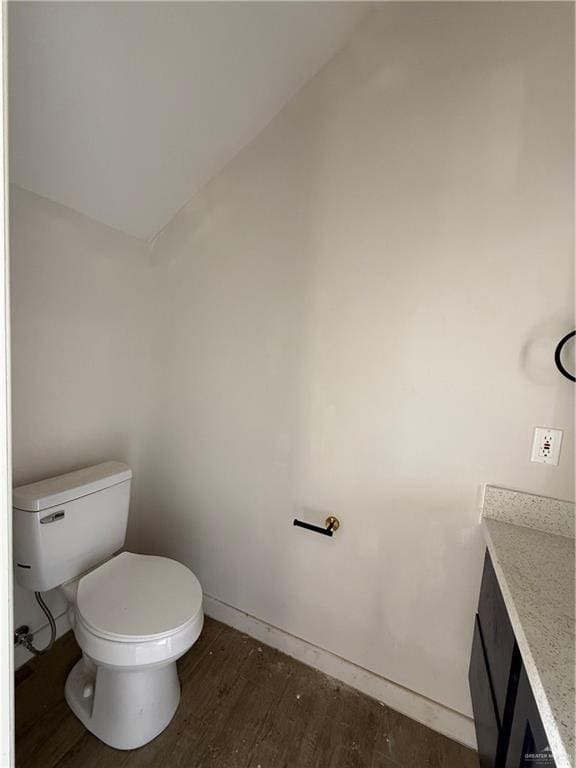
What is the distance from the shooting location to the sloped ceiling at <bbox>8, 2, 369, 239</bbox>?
3.17 feet

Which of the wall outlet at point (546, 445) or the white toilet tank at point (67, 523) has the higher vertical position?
the wall outlet at point (546, 445)

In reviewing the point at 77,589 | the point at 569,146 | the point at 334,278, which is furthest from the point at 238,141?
the point at 77,589

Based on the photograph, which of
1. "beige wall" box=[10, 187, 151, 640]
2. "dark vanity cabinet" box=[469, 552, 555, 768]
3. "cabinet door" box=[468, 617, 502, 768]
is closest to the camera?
"dark vanity cabinet" box=[469, 552, 555, 768]

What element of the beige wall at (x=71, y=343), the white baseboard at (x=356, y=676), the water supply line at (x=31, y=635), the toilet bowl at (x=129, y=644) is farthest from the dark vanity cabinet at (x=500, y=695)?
the beige wall at (x=71, y=343)

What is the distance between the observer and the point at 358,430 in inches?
52.7

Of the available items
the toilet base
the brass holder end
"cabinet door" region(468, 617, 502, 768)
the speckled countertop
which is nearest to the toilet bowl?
the toilet base

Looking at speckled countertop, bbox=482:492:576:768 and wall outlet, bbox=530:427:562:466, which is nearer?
speckled countertop, bbox=482:492:576:768

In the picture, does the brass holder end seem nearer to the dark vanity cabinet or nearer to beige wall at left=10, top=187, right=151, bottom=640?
the dark vanity cabinet

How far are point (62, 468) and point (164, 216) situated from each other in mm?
1245

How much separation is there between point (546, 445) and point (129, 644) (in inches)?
56.7

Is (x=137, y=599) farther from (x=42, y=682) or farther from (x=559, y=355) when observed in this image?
(x=559, y=355)

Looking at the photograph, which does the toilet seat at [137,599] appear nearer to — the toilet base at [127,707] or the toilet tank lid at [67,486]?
the toilet base at [127,707]

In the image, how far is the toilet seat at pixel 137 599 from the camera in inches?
43.6

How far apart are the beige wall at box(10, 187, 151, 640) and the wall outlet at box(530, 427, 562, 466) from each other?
1.70 metres
